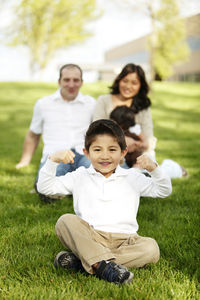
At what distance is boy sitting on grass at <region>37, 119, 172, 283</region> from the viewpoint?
273 centimetres

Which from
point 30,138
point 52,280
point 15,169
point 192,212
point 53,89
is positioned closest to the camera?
point 52,280

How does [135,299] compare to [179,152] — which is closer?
[135,299]

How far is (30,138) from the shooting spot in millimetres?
5957

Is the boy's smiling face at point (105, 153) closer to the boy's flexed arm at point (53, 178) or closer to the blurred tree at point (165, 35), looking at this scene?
the boy's flexed arm at point (53, 178)

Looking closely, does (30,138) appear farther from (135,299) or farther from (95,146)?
(135,299)

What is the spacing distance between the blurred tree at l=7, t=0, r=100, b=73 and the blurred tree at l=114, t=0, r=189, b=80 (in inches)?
261

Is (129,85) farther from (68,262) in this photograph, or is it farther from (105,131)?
(68,262)

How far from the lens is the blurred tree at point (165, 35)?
23319mm

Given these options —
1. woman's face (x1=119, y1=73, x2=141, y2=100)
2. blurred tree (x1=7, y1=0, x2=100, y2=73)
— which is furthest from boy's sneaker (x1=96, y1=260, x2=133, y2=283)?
blurred tree (x1=7, y1=0, x2=100, y2=73)

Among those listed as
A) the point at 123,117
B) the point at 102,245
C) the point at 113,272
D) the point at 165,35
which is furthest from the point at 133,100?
the point at 165,35

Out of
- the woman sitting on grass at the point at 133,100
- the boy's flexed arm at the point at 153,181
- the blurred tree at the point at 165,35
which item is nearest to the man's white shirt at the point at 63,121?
the woman sitting on grass at the point at 133,100

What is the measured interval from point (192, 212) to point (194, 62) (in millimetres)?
51016

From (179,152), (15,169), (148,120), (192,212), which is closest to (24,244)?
(192,212)

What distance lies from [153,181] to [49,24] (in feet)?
113
